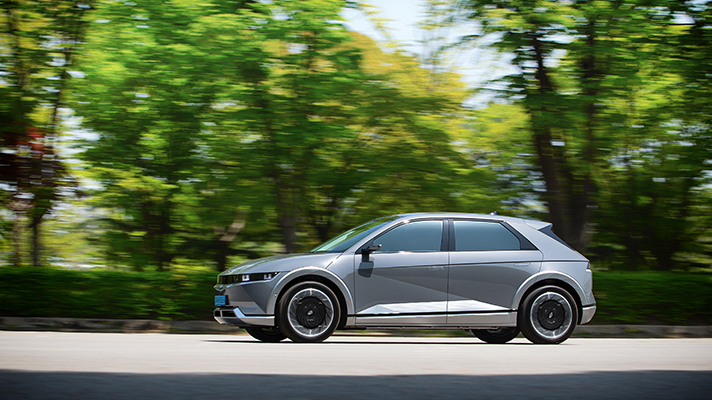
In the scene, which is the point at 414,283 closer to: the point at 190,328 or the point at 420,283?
the point at 420,283

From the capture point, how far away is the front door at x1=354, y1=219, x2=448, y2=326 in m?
9.58

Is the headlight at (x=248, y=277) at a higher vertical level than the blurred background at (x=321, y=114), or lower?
lower

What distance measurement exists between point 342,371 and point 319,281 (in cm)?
295

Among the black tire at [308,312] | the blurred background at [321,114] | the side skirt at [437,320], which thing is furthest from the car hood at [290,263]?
the blurred background at [321,114]

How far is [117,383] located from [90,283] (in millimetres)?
7794

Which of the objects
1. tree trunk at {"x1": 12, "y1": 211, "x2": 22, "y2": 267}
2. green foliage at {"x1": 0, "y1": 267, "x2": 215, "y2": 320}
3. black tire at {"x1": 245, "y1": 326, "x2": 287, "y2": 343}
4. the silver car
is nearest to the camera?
the silver car

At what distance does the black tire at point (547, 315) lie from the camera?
1011 centimetres

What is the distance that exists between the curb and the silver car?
2.67 m

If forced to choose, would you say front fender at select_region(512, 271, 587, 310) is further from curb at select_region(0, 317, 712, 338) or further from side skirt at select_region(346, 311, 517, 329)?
curb at select_region(0, 317, 712, 338)

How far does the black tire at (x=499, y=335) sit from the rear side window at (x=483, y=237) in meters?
1.38

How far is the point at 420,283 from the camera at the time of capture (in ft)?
31.9

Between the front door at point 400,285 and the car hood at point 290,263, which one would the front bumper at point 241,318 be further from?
the front door at point 400,285

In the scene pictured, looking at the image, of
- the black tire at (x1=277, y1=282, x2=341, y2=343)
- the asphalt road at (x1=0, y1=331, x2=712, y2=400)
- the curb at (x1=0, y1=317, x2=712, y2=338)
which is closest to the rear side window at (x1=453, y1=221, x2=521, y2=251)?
the asphalt road at (x1=0, y1=331, x2=712, y2=400)

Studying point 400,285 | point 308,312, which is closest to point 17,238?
point 308,312
